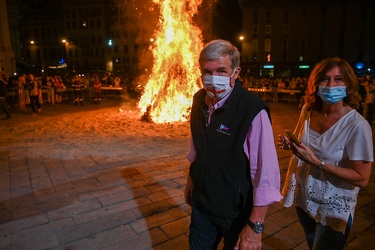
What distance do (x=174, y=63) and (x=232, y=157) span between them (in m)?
12.2

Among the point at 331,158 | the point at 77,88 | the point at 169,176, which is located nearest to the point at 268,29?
the point at 77,88

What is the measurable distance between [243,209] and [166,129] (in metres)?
9.12

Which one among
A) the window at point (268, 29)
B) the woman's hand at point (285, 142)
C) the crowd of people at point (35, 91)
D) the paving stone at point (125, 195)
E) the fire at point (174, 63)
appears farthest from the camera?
the window at point (268, 29)

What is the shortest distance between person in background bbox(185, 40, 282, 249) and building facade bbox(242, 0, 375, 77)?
199ft

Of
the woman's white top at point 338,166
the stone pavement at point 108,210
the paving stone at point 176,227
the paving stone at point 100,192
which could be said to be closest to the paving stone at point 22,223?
the stone pavement at point 108,210

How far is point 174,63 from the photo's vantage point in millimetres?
13812

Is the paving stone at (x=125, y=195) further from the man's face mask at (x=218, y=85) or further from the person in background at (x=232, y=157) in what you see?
the man's face mask at (x=218, y=85)

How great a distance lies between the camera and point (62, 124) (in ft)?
39.4

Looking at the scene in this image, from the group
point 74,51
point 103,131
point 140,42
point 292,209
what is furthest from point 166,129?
point 74,51

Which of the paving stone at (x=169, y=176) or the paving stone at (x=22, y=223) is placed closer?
the paving stone at (x=22, y=223)

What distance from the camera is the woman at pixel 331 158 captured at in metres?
2.26

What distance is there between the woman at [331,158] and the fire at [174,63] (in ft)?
34.6

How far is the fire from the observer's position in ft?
44.1

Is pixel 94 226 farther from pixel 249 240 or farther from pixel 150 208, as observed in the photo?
pixel 249 240
